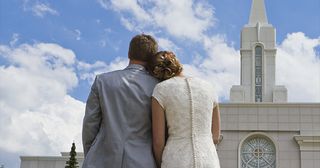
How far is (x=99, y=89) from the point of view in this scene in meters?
4.04

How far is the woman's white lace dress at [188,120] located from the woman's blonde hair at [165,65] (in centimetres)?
5

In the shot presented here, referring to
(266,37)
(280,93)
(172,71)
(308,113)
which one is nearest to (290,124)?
(308,113)

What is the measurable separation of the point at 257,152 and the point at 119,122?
2345cm

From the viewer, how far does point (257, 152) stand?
26875 mm

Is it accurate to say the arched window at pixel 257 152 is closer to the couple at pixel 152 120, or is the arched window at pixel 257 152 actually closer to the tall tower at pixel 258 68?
the tall tower at pixel 258 68

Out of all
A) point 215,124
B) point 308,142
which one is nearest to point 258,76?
point 308,142

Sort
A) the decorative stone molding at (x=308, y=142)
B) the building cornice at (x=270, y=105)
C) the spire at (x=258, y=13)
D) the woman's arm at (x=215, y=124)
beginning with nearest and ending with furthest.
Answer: the woman's arm at (x=215, y=124), the decorative stone molding at (x=308, y=142), the building cornice at (x=270, y=105), the spire at (x=258, y=13)

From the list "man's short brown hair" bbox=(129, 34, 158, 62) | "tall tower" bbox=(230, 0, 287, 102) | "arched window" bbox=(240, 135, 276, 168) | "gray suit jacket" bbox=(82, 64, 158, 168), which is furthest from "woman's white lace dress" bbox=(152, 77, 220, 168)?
"tall tower" bbox=(230, 0, 287, 102)

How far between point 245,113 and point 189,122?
24045 millimetres

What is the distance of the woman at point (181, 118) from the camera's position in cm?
380

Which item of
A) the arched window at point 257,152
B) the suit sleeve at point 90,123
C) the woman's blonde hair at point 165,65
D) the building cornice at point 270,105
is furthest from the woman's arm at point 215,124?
the building cornice at point 270,105

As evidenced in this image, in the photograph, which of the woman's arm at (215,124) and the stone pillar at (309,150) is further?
the stone pillar at (309,150)

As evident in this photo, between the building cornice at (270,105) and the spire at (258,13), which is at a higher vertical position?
the spire at (258,13)

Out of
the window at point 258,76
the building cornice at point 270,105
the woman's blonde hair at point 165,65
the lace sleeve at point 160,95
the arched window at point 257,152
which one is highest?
the window at point 258,76
